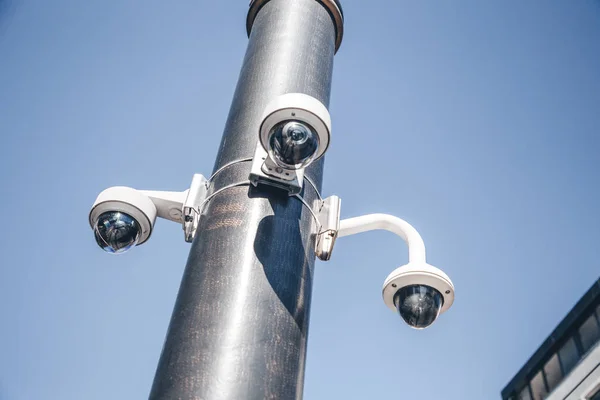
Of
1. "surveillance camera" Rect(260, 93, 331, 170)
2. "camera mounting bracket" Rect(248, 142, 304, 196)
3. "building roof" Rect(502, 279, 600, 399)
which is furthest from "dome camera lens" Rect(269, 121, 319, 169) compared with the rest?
"building roof" Rect(502, 279, 600, 399)

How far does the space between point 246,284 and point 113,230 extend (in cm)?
76

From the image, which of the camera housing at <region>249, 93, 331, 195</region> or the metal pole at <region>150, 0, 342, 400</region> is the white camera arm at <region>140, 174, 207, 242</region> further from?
the camera housing at <region>249, 93, 331, 195</region>

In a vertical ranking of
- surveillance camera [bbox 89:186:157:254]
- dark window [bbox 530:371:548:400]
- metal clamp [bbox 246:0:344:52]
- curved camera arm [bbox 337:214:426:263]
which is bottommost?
surveillance camera [bbox 89:186:157:254]

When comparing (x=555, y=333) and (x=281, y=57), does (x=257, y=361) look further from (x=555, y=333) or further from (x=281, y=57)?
(x=555, y=333)

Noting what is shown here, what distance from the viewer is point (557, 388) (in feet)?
55.0

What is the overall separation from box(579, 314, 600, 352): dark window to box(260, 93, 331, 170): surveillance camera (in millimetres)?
15701

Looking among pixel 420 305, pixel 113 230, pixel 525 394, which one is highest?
pixel 525 394

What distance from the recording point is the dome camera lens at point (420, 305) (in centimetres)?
247

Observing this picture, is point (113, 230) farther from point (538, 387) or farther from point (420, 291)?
point (538, 387)

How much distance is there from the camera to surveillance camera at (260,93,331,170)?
84.6 inches

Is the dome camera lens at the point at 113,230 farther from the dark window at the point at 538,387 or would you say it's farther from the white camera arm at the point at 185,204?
the dark window at the point at 538,387

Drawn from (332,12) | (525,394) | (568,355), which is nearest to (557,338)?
(568,355)

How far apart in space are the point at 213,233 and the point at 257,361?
536 millimetres

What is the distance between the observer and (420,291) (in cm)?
249
